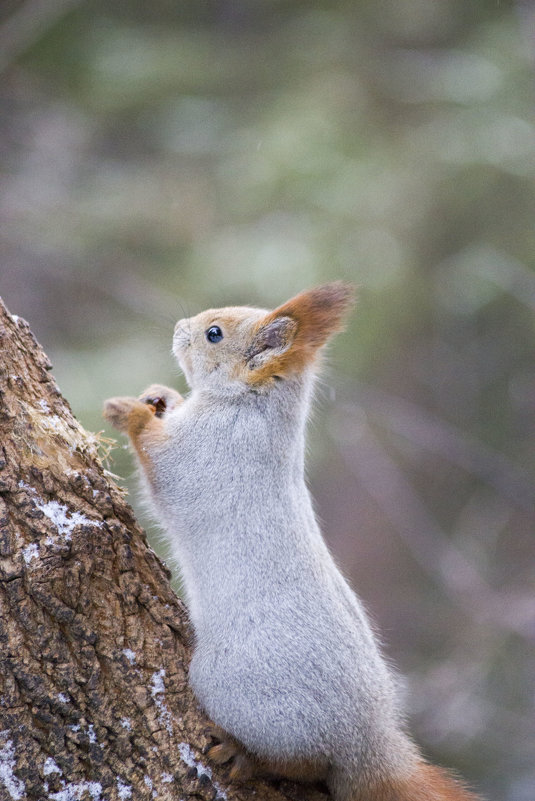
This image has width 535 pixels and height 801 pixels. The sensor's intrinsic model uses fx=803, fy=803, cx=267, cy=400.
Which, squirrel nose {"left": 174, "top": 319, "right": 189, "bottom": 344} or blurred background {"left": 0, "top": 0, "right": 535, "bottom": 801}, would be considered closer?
squirrel nose {"left": 174, "top": 319, "right": 189, "bottom": 344}

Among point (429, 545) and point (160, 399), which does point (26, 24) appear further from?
point (429, 545)

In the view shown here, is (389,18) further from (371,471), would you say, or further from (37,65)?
(371,471)

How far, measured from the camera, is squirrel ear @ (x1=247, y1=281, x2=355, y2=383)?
7.71 ft

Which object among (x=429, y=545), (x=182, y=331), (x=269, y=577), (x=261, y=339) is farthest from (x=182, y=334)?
(x=429, y=545)

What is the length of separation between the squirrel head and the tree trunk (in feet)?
1.96

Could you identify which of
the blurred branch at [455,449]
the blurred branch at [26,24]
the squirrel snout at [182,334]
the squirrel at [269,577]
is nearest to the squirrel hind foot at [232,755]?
the squirrel at [269,577]

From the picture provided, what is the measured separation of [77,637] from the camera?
182 centimetres

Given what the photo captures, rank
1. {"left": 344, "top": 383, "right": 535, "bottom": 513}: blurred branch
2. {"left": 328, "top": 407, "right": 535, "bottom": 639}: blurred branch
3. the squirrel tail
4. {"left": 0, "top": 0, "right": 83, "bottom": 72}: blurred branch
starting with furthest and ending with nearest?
{"left": 0, "top": 0, "right": 83, "bottom": 72}: blurred branch < {"left": 344, "top": 383, "right": 535, "bottom": 513}: blurred branch < {"left": 328, "top": 407, "right": 535, "bottom": 639}: blurred branch < the squirrel tail

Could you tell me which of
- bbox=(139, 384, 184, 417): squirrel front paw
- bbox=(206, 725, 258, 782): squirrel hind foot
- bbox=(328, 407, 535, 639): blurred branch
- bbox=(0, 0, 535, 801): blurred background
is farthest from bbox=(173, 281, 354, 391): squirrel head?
bbox=(328, 407, 535, 639): blurred branch

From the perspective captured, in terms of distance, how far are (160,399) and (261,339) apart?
1.60 ft

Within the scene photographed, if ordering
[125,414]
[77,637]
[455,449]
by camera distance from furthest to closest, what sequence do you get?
[455,449] → [125,414] → [77,637]

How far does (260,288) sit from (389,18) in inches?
107

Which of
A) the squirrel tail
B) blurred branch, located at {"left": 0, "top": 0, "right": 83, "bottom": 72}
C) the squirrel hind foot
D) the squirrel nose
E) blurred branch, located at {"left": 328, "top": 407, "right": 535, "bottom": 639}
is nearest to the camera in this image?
the squirrel hind foot

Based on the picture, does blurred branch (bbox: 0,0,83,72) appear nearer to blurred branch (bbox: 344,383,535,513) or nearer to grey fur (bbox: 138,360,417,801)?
blurred branch (bbox: 344,383,535,513)
